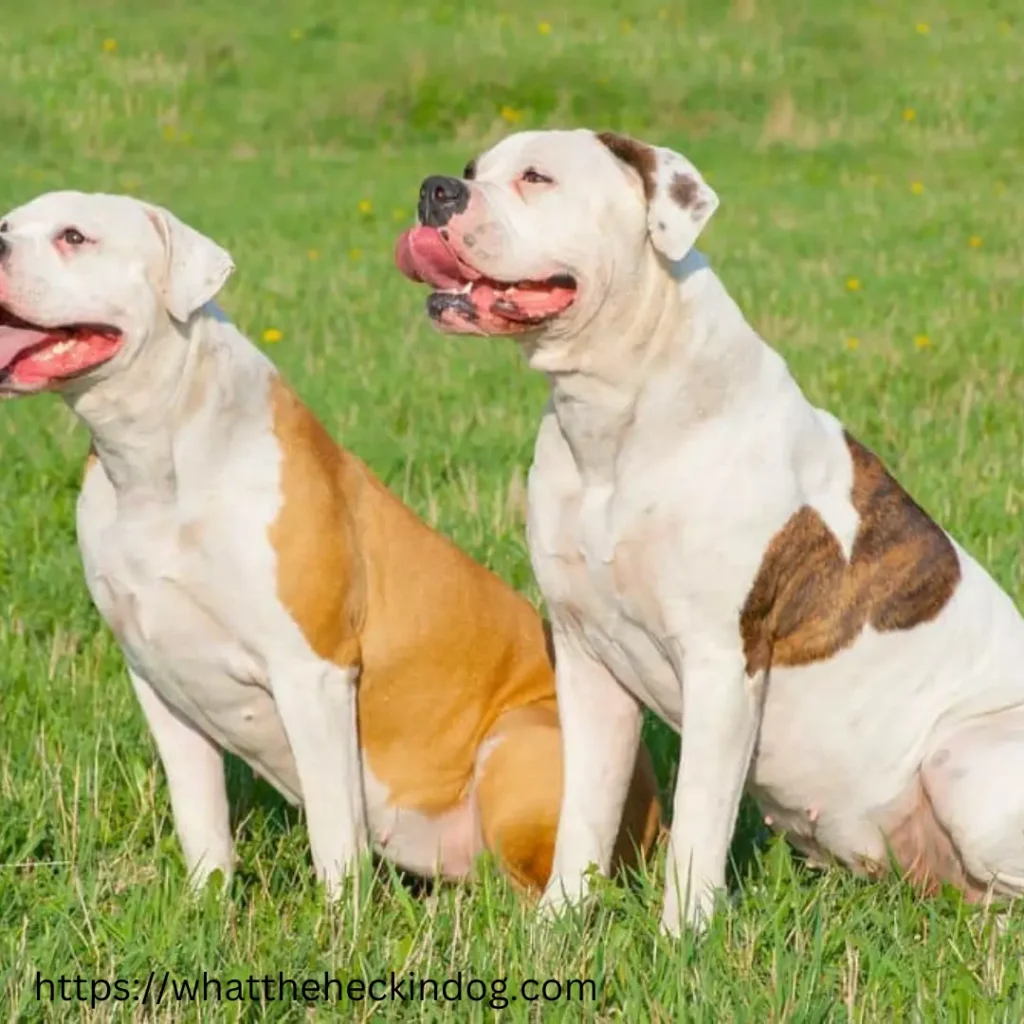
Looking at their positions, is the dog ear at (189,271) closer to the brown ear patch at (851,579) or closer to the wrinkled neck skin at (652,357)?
the wrinkled neck skin at (652,357)

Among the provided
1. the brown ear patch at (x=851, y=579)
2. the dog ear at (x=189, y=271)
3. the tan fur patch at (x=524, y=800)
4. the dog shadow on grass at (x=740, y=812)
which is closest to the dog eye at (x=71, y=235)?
the dog ear at (x=189, y=271)

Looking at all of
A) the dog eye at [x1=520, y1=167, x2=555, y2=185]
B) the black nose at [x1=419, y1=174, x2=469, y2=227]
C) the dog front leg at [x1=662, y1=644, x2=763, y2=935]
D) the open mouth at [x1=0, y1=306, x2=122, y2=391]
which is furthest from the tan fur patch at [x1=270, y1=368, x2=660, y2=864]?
the dog eye at [x1=520, y1=167, x2=555, y2=185]

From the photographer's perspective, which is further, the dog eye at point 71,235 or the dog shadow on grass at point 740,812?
the dog shadow on grass at point 740,812

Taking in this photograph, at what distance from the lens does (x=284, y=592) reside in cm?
450

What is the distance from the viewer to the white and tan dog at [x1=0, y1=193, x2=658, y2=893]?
448cm

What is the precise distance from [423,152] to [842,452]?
1553cm

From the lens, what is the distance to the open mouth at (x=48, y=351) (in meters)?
4.44

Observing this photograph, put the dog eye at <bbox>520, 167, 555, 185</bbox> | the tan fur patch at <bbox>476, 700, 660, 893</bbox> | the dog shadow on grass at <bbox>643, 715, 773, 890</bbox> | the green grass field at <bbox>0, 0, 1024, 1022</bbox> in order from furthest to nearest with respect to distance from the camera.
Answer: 1. the dog shadow on grass at <bbox>643, 715, 773, 890</bbox>
2. the tan fur patch at <bbox>476, 700, 660, 893</bbox>
3. the dog eye at <bbox>520, 167, 555, 185</bbox>
4. the green grass field at <bbox>0, 0, 1024, 1022</bbox>

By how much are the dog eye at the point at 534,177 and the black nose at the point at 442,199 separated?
0.52ft

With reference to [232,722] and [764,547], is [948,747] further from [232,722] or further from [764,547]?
[232,722]

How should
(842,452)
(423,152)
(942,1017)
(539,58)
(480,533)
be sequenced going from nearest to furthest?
(942,1017) < (842,452) < (480,533) < (423,152) < (539,58)

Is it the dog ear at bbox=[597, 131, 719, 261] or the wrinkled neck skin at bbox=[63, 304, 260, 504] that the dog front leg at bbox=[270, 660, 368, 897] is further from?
the dog ear at bbox=[597, 131, 719, 261]

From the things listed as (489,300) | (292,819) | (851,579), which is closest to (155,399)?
(489,300)

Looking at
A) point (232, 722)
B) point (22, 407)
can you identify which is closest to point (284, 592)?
→ point (232, 722)
